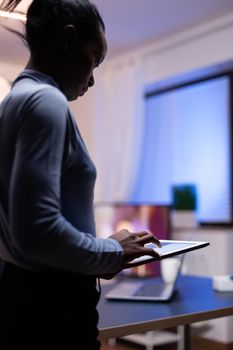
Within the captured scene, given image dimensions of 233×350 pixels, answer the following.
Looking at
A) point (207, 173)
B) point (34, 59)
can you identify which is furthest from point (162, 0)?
point (34, 59)

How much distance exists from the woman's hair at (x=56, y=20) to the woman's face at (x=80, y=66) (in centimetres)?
1

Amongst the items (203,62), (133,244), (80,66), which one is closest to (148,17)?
(203,62)

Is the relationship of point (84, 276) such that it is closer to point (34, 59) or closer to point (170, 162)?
point (34, 59)

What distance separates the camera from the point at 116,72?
455 cm

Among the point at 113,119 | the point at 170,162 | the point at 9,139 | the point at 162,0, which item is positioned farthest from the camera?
the point at 113,119

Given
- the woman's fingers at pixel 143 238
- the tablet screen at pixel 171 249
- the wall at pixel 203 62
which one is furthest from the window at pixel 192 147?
the woman's fingers at pixel 143 238

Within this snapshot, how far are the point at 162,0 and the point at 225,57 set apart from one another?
28.8 inches

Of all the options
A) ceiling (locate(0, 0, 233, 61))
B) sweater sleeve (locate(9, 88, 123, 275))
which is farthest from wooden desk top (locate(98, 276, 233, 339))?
ceiling (locate(0, 0, 233, 61))

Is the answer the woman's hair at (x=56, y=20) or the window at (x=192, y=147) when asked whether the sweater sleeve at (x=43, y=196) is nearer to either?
the woman's hair at (x=56, y=20)

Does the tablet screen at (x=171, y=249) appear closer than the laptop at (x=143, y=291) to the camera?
Yes

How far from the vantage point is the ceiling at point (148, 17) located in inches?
133

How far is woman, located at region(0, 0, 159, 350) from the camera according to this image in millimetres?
714

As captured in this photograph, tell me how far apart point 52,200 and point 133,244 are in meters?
0.18

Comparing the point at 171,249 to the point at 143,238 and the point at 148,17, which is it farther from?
the point at 148,17
